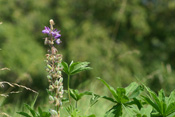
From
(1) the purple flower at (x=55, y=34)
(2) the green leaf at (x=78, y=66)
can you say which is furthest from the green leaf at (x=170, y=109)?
(1) the purple flower at (x=55, y=34)

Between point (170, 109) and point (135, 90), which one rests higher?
point (135, 90)


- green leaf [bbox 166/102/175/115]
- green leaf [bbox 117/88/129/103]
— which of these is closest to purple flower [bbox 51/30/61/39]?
green leaf [bbox 117/88/129/103]

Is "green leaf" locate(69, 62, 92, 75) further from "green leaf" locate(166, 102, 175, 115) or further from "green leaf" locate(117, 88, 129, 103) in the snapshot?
"green leaf" locate(166, 102, 175, 115)

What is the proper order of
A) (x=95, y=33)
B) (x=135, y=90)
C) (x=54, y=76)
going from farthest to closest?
(x=95, y=33) → (x=135, y=90) → (x=54, y=76)

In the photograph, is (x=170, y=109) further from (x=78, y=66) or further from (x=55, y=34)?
(x=55, y=34)

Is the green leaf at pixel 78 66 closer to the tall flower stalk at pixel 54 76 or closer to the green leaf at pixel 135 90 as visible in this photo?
the tall flower stalk at pixel 54 76

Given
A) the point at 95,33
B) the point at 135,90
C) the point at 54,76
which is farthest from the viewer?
the point at 95,33

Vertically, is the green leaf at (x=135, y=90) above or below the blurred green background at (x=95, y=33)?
below

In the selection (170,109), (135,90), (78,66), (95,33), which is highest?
(95,33)

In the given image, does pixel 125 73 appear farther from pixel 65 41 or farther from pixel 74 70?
pixel 74 70

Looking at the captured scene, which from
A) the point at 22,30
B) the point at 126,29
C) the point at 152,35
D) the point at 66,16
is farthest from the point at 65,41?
the point at 152,35

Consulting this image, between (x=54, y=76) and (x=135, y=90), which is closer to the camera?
(x=54, y=76)

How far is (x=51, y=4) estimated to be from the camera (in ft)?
51.4

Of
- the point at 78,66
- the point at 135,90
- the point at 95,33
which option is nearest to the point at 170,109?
the point at 135,90
